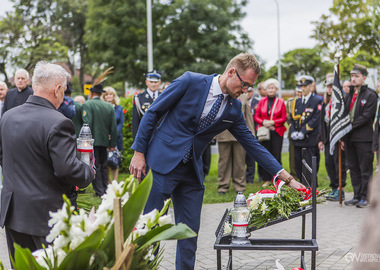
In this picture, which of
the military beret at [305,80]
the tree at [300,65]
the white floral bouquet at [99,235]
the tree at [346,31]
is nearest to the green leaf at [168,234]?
the white floral bouquet at [99,235]

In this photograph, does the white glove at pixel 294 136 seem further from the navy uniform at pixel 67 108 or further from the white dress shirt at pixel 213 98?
the white dress shirt at pixel 213 98

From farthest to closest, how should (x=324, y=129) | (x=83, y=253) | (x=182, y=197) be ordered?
(x=324, y=129), (x=182, y=197), (x=83, y=253)

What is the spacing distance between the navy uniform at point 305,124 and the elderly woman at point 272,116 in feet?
0.92

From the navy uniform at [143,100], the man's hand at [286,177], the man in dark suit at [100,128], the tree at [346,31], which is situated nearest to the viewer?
the man's hand at [286,177]

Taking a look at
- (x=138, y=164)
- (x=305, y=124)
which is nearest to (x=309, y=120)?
(x=305, y=124)

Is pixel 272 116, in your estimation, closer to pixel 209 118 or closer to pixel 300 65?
pixel 209 118

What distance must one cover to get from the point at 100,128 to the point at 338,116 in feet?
15.4

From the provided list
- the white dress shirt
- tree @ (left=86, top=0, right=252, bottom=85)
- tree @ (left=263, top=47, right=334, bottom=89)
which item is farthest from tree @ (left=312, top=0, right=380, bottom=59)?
tree @ (left=263, top=47, right=334, bottom=89)

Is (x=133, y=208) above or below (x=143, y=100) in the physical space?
below

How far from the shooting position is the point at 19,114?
3.15 metres

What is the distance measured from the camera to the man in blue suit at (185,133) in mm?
4023

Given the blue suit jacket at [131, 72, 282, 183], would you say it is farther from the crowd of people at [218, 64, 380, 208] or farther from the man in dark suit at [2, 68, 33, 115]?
the man in dark suit at [2, 68, 33, 115]

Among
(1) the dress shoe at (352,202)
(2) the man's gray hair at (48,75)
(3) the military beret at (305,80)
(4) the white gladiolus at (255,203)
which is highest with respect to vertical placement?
(2) the man's gray hair at (48,75)

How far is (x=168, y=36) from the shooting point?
3356cm
